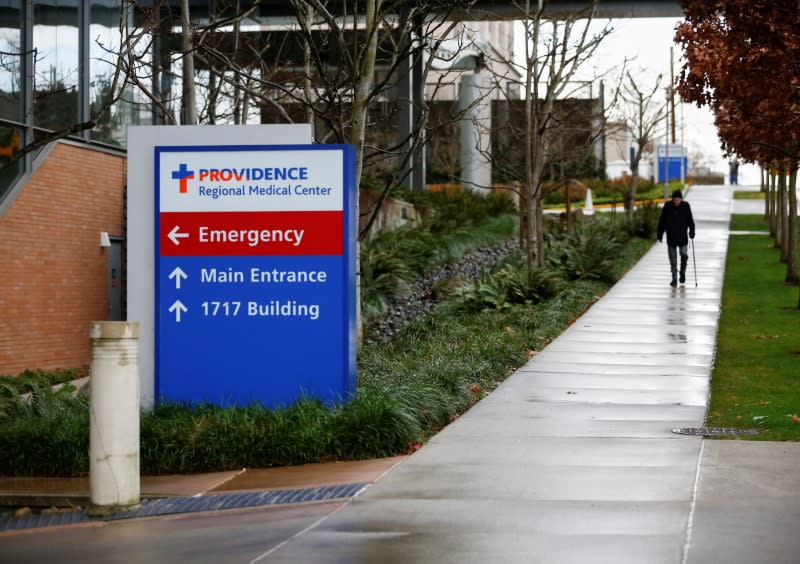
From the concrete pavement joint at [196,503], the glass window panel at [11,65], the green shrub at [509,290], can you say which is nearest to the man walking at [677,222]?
the green shrub at [509,290]

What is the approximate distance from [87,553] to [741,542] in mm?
3654

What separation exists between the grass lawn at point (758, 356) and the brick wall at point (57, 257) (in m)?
11.5

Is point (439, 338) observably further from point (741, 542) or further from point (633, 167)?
point (633, 167)

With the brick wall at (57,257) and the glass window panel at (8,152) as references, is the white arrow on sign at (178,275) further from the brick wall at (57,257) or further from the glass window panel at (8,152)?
the brick wall at (57,257)

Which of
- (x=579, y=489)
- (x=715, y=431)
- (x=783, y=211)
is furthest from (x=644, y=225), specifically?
(x=579, y=489)

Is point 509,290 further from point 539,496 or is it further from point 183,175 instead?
point 539,496

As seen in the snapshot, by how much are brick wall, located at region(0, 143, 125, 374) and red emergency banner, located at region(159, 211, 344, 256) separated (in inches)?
432

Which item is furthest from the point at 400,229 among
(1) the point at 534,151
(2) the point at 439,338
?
(2) the point at 439,338

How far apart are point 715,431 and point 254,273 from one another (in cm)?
404

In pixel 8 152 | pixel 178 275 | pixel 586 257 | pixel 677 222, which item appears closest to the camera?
pixel 178 275

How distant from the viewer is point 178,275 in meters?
10.8

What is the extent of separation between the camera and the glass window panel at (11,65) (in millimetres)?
20506

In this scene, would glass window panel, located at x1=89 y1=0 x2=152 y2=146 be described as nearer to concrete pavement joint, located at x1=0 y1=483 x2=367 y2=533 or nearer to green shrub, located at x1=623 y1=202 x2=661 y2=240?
concrete pavement joint, located at x1=0 y1=483 x2=367 y2=533

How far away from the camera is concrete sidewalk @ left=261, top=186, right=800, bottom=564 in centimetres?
686
